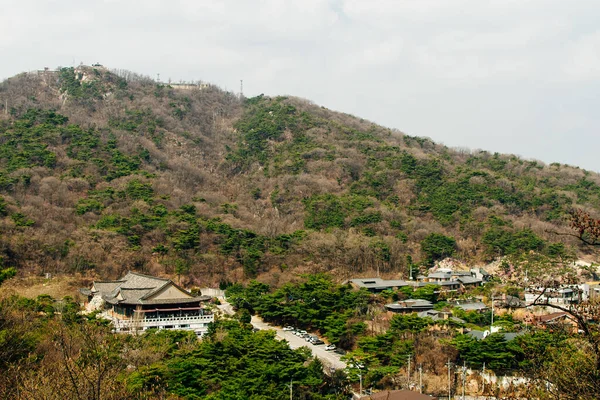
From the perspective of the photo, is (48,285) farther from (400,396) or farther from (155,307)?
(400,396)

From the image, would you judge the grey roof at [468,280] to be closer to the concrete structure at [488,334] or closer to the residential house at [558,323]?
the residential house at [558,323]

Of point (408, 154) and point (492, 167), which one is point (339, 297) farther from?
point (492, 167)

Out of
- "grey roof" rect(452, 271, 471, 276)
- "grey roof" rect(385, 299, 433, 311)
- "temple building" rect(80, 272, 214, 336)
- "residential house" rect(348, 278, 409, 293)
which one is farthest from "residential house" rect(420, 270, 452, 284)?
"temple building" rect(80, 272, 214, 336)

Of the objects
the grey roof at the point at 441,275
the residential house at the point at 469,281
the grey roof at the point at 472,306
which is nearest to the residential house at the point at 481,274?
the residential house at the point at 469,281

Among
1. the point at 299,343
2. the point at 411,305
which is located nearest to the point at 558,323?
the point at 299,343

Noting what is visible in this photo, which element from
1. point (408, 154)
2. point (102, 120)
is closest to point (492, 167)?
point (408, 154)

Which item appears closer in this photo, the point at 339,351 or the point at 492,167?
the point at 339,351
